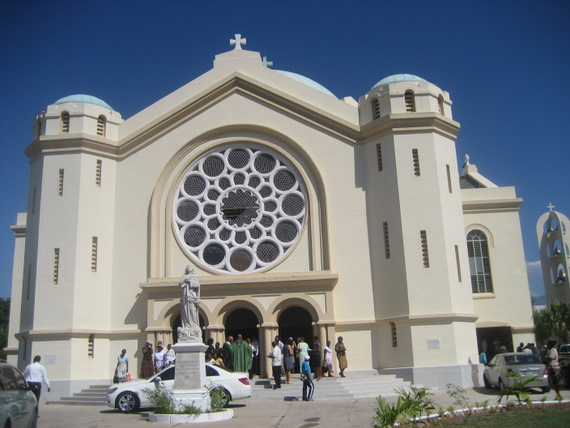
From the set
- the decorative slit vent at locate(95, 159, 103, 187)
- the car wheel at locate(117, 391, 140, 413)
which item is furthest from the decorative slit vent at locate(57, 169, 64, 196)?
the car wheel at locate(117, 391, 140, 413)

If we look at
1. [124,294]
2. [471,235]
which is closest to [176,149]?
[124,294]

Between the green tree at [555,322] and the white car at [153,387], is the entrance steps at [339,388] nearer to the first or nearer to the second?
the white car at [153,387]

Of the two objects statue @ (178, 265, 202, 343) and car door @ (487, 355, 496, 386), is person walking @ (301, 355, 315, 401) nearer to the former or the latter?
statue @ (178, 265, 202, 343)

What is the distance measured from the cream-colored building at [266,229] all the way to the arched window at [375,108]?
102mm

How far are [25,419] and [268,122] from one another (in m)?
17.5

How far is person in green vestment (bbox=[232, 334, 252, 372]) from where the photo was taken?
21.4 m

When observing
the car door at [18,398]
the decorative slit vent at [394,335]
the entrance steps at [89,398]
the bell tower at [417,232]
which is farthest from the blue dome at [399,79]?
the car door at [18,398]

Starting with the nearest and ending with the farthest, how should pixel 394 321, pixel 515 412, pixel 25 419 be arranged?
pixel 25 419 < pixel 515 412 < pixel 394 321

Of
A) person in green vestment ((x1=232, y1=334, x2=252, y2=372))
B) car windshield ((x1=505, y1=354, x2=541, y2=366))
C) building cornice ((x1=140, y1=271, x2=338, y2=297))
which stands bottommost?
car windshield ((x1=505, y1=354, x2=541, y2=366))

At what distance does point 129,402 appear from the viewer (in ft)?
57.2

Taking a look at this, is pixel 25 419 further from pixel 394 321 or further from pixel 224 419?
pixel 394 321

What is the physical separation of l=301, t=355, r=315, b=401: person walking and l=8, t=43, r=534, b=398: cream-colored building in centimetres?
487

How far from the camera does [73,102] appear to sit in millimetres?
26062

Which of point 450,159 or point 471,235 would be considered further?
point 471,235
